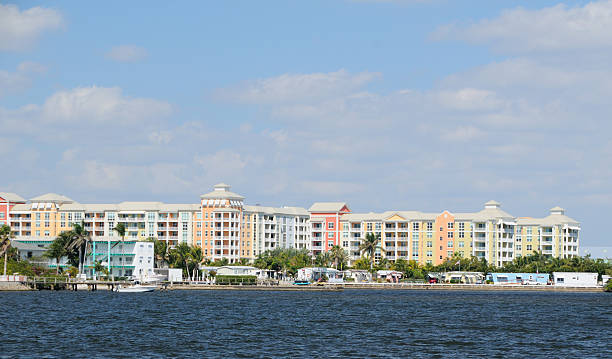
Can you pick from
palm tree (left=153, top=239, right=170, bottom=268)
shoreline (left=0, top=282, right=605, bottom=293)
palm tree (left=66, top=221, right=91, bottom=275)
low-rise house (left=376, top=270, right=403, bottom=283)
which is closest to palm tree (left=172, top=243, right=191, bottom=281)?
palm tree (left=153, top=239, right=170, bottom=268)

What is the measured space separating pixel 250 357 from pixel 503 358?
1653 cm

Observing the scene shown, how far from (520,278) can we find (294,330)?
419 feet

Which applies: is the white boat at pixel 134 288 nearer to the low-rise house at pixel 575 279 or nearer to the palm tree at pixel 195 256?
the palm tree at pixel 195 256

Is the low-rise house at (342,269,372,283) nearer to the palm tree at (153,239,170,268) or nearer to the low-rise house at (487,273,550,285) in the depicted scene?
the low-rise house at (487,273,550,285)

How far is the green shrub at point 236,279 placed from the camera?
570ft

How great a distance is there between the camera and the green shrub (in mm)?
173625

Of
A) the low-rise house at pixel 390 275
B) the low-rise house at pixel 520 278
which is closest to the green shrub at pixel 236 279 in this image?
the low-rise house at pixel 390 275

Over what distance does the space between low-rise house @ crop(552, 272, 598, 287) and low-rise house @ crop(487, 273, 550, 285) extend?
3215mm

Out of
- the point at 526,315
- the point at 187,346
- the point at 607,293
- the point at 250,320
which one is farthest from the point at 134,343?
the point at 607,293

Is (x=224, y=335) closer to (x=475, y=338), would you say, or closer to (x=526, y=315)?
(x=475, y=338)

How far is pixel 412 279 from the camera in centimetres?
19412

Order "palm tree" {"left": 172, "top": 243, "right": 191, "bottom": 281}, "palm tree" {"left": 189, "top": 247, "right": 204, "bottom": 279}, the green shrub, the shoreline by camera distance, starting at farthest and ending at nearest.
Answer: "palm tree" {"left": 189, "top": 247, "right": 204, "bottom": 279} → "palm tree" {"left": 172, "top": 243, "right": 191, "bottom": 281} → the green shrub → the shoreline

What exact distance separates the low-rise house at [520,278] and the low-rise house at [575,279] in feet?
10.5

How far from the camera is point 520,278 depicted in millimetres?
194500
